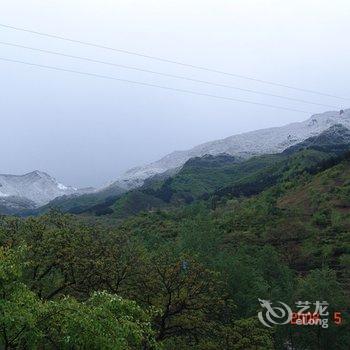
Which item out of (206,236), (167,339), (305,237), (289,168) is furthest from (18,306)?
(289,168)

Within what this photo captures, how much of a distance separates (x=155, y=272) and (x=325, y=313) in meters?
15.6

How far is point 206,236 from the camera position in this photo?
59812 mm

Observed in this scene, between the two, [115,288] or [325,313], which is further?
[325,313]

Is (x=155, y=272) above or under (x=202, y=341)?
above

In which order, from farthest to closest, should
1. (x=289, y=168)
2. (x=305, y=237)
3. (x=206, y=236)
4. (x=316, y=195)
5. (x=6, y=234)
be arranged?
(x=289, y=168), (x=316, y=195), (x=305, y=237), (x=206, y=236), (x=6, y=234)


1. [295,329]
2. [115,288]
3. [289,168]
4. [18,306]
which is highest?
[289,168]

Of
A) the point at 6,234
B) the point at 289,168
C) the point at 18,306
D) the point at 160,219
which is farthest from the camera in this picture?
the point at 289,168

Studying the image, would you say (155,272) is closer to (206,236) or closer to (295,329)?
(295,329)

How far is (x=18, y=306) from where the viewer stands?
12.0m

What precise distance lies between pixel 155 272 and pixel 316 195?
71.0 meters

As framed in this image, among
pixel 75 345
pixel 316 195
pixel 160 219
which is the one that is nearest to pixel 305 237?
pixel 316 195
